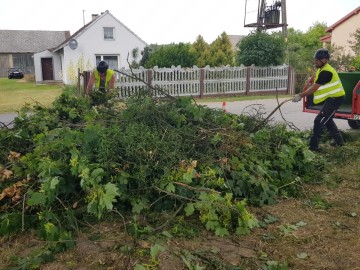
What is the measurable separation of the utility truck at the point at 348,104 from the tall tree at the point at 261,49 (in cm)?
941

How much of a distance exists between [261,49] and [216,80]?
2.80m

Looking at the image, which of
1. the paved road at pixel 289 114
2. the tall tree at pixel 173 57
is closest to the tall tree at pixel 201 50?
the tall tree at pixel 173 57

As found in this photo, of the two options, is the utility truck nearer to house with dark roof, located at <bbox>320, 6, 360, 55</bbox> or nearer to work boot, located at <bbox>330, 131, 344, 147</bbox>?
work boot, located at <bbox>330, 131, 344, 147</bbox>

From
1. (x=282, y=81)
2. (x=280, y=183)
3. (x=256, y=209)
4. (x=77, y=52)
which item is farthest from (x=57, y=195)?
(x=77, y=52)

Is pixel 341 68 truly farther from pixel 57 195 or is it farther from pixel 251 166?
pixel 57 195

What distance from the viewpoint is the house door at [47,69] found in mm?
35188

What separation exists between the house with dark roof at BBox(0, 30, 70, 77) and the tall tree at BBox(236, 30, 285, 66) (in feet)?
102

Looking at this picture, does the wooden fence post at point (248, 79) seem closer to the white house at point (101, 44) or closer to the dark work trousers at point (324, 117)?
the dark work trousers at point (324, 117)

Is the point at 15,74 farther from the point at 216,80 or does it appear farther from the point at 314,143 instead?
the point at 314,143

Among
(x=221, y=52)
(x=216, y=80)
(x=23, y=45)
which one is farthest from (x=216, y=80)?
(x=23, y=45)

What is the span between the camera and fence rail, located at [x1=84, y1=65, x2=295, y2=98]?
15445 millimetres

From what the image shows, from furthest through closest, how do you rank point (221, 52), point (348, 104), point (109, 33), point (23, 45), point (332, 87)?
point (23, 45)
point (109, 33)
point (221, 52)
point (348, 104)
point (332, 87)

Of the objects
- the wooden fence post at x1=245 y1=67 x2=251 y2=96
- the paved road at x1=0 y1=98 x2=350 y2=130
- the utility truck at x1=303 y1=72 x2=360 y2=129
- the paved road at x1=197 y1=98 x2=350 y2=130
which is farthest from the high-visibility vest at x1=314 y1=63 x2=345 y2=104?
the wooden fence post at x1=245 y1=67 x2=251 y2=96

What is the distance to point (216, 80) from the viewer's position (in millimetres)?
16906
